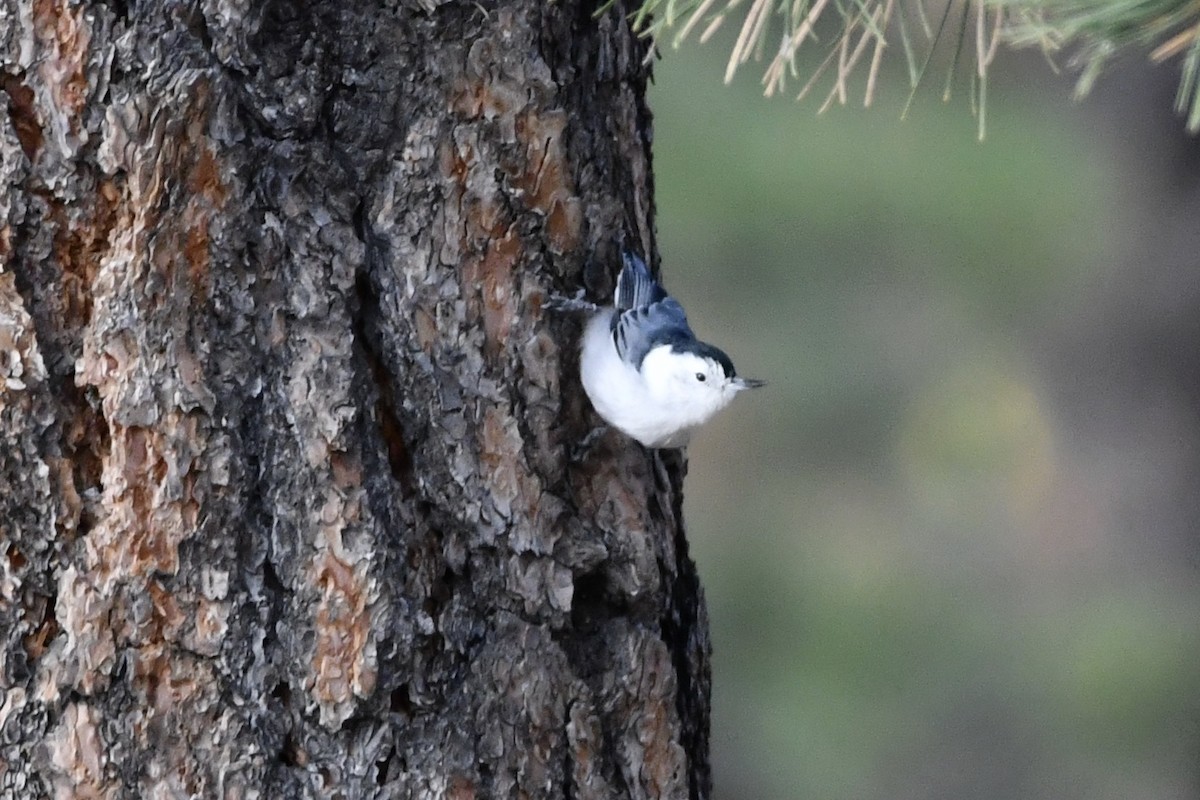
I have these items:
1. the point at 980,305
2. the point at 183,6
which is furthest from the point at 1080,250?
the point at 183,6

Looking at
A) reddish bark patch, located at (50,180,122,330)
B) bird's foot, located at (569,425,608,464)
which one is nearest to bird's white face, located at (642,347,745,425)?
bird's foot, located at (569,425,608,464)

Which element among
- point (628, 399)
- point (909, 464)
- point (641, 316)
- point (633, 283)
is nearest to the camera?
point (628, 399)

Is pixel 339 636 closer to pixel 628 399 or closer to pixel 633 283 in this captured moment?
pixel 628 399

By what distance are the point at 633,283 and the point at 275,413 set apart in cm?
55

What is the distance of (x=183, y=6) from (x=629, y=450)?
0.74 m

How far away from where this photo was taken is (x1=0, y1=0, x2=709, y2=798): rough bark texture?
1.41m

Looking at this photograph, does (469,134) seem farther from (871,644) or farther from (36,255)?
(871,644)

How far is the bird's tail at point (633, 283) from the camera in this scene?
5.82 ft

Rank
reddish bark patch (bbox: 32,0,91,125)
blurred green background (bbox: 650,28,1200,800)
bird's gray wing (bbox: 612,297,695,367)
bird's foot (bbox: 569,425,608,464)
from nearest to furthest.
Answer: reddish bark patch (bbox: 32,0,91,125) < bird's foot (bbox: 569,425,608,464) < bird's gray wing (bbox: 612,297,695,367) < blurred green background (bbox: 650,28,1200,800)

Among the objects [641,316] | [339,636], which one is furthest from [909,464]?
[339,636]

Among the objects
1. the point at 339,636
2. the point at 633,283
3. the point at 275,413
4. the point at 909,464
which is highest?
the point at 909,464

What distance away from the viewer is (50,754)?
4.74 ft

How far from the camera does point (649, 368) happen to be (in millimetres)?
2012

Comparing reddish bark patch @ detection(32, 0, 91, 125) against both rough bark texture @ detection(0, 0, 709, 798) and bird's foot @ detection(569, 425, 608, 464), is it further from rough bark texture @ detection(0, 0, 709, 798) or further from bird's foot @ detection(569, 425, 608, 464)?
bird's foot @ detection(569, 425, 608, 464)
